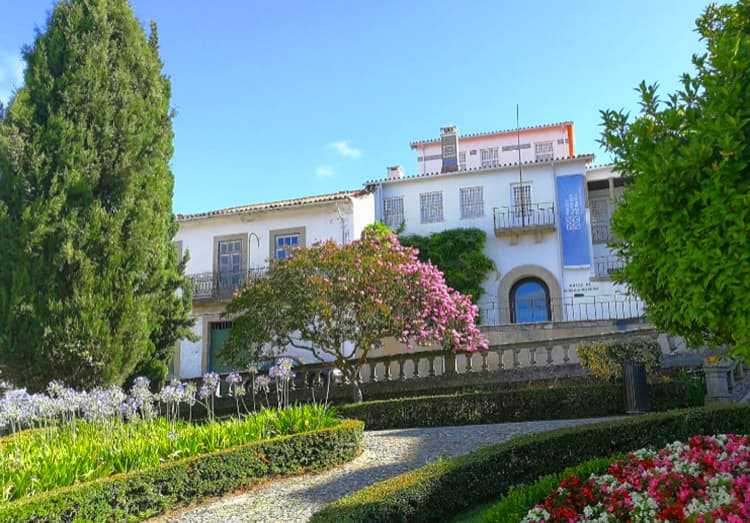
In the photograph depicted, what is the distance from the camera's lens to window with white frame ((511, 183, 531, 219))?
23875mm

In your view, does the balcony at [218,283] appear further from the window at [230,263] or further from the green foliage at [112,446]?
the green foliage at [112,446]

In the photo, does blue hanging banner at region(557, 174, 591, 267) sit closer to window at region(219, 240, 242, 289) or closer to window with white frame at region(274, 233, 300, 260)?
window with white frame at region(274, 233, 300, 260)

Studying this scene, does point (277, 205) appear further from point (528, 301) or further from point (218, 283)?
point (528, 301)

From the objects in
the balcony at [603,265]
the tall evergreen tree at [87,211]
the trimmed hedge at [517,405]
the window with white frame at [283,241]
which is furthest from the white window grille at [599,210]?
the tall evergreen tree at [87,211]

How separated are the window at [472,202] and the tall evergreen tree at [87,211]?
1220 centimetres

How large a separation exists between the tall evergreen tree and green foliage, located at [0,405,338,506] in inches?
113

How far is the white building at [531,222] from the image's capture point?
22781 millimetres

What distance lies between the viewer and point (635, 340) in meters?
13.5

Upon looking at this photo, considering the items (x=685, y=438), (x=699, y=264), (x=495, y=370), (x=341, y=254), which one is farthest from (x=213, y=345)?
(x=699, y=264)

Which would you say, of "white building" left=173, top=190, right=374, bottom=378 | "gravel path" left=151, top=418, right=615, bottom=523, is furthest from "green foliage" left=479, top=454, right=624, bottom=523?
"white building" left=173, top=190, right=374, bottom=378

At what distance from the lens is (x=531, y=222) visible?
23.6 metres

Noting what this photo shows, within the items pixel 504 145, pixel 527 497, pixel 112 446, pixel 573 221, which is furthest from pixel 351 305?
pixel 504 145

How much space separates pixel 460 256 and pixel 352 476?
614 inches

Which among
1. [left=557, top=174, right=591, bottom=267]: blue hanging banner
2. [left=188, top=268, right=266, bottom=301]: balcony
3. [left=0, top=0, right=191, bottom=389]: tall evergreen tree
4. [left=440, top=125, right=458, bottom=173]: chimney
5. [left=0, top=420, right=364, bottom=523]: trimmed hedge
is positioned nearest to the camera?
[left=0, top=420, right=364, bottom=523]: trimmed hedge
